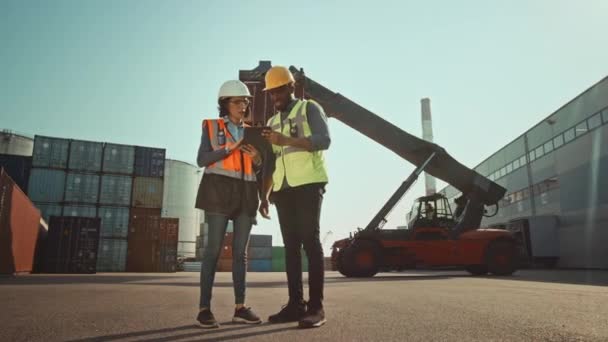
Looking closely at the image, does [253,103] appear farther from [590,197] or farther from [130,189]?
[590,197]

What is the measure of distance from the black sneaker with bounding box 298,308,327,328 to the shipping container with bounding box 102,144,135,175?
24.0 m

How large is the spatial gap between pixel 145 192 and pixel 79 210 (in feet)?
12.2

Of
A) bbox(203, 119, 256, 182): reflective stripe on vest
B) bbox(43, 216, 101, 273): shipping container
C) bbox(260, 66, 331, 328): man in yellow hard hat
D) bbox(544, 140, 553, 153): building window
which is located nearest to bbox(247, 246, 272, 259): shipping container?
bbox(43, 216, 101, 273): shipping container

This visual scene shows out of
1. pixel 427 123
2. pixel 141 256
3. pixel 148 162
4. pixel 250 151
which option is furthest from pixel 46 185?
pixel 427 123

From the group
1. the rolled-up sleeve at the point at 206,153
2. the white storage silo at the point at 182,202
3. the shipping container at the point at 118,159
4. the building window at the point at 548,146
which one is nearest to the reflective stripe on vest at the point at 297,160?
the rolled-up sleeve at the point at 206,153

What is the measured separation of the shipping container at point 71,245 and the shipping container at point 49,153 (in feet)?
15.2

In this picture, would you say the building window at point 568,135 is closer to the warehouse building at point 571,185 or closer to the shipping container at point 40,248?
the warehouse building at point 571,185

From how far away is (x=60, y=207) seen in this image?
22.4 metres

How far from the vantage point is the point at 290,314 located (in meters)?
3.24

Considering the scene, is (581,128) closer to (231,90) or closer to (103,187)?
(231,90)

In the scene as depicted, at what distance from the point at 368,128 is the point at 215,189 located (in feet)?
36.6

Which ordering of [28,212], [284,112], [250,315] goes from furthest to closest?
[28,212]
[284,112]
[250,315]

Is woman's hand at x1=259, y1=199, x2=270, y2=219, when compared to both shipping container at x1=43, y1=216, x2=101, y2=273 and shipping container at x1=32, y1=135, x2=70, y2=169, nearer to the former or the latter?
shipping container at x1=43, y1=216, x2=101, y2=273

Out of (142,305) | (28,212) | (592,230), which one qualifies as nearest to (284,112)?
(142,305)
